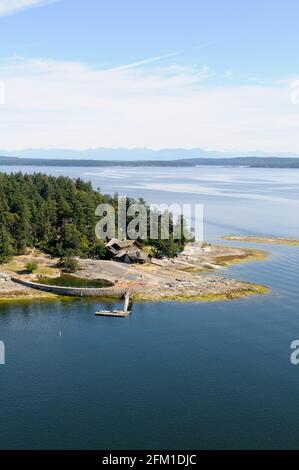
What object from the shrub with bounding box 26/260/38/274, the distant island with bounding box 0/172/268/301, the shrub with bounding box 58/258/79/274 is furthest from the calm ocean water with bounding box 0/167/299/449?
the shrub with bounding box 26/260/38/274

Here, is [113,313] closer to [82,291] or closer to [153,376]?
[82,291]

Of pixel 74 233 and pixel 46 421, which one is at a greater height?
pixel 74 233

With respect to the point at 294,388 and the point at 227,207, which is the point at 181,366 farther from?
the point at 227,207

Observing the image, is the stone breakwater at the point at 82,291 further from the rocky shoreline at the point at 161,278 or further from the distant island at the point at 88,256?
the rocky shoreline at the point at 161,278
